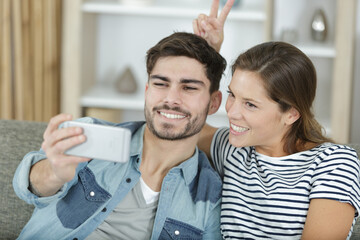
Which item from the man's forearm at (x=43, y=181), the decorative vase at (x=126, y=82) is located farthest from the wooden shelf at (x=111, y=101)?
the man's forearm at (x=43, y=181)

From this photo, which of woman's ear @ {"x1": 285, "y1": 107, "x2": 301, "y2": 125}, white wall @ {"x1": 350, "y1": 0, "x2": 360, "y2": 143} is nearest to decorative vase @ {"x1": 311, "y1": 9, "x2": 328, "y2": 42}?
white wall @ {"x1": 350, "y1": 0, "x2": 360, "y2": 143}

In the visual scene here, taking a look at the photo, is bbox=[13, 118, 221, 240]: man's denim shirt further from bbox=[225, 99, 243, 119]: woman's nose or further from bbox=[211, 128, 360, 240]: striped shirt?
bbox=[225, 99, 243, 119]: woman's nose

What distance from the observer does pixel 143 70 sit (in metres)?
3.46

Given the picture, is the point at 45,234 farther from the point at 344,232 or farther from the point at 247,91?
the point at 344,232

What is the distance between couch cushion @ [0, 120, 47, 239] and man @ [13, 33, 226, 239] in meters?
0.13

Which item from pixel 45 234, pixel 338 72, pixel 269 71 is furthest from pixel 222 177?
pixel 338 72

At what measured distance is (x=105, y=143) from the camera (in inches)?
48.1

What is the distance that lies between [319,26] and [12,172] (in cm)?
202

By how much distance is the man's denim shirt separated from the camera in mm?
1582

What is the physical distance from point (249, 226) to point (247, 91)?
1.25ft

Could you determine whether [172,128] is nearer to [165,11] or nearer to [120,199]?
[120,199]

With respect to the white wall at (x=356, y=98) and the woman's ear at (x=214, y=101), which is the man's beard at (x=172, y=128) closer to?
the woman's ear at (x=214, y=101)

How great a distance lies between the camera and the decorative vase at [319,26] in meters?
3.07

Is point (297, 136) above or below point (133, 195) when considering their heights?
above
